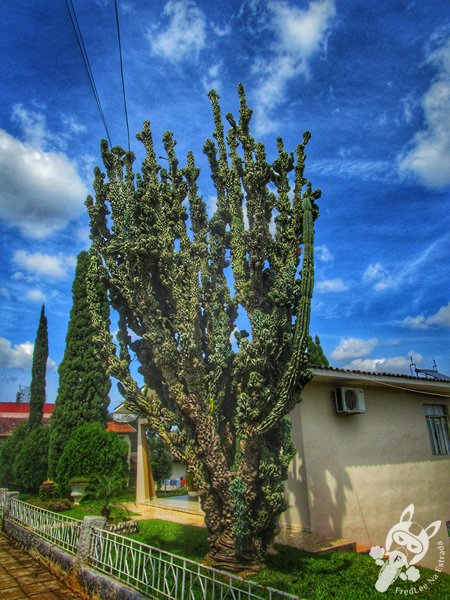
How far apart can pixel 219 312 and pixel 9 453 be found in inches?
810

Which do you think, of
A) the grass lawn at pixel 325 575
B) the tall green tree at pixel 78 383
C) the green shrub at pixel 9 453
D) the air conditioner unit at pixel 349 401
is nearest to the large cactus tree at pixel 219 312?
the grass lawn at pixel 325 575

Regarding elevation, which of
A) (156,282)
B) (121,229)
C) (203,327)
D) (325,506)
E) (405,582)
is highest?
(121,229)

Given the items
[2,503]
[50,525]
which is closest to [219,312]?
[50,525]

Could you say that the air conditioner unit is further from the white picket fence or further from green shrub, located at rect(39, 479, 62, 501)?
green shrub, located at rect(39, 479, 62, 501)

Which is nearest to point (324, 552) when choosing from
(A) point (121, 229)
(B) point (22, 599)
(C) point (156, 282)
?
(B) point (22, 599)

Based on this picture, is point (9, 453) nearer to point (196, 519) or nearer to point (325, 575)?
point (196, 519)

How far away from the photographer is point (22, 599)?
5840mm

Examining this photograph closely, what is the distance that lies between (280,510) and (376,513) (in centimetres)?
541

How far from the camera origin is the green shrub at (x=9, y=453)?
21656mm

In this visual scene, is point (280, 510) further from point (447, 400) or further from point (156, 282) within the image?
point (447, 400)

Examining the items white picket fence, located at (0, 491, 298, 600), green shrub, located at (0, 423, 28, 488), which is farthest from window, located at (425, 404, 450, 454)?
green shrub, located at (0, 423, 28, 488)

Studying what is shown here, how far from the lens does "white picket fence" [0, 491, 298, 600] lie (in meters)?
4.57

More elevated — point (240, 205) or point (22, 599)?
point (240, 205)

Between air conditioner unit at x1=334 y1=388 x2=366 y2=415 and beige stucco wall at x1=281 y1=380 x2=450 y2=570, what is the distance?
0.21 m
